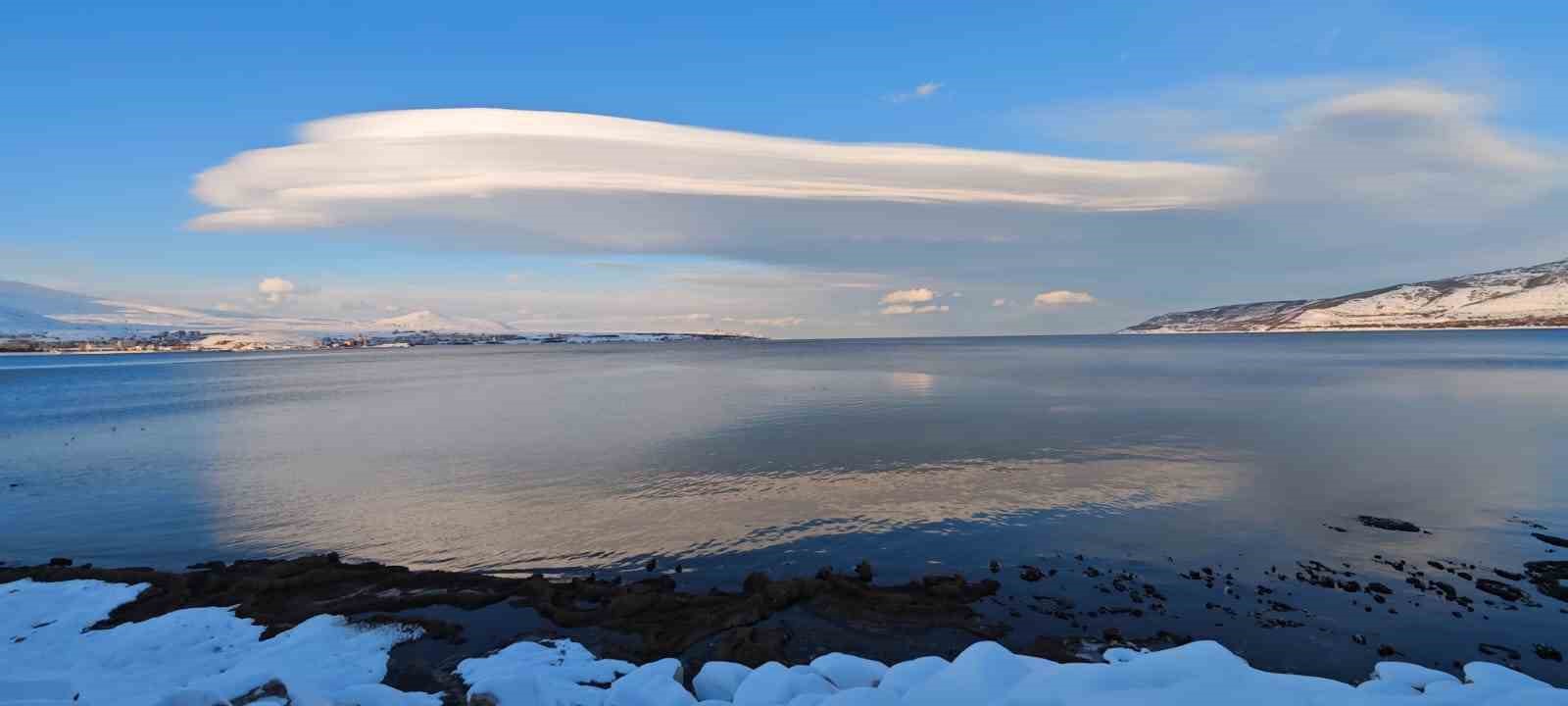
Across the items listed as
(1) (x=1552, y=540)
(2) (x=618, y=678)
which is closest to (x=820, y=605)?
(2) (x=618, y=678)

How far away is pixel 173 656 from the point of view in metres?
12.8

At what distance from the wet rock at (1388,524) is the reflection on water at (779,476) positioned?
0.80 metres

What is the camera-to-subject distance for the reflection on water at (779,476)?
2144 centimetres

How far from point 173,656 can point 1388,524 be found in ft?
104

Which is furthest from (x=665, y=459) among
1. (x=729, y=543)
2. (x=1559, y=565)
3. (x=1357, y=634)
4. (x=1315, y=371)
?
(x=1315, y=371)

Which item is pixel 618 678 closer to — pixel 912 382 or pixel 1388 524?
pixel 1388 524

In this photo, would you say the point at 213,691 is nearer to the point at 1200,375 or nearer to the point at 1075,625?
the point at 1075,625

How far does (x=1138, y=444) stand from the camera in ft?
120

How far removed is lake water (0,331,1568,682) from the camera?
63.5ft

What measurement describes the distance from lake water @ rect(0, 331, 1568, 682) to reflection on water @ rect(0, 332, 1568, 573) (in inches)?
7.2

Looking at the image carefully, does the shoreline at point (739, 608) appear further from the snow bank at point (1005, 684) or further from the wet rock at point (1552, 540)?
the wet rock at point (1552, 540)

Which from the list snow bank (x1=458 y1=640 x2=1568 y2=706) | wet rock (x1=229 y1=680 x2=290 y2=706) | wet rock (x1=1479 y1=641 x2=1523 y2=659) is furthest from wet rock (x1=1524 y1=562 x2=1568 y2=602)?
wet rock (x1=229 y1=680 x2=290 y2=706)

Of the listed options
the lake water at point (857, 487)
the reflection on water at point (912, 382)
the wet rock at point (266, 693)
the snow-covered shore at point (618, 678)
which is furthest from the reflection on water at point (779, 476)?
the wet rock at point (266, 693)

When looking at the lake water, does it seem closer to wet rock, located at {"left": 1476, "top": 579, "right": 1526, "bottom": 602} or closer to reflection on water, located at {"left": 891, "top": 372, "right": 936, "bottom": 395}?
wet rock, located at {"left": 1476, "top": 579, "right": 1526, "bottom": 602}
